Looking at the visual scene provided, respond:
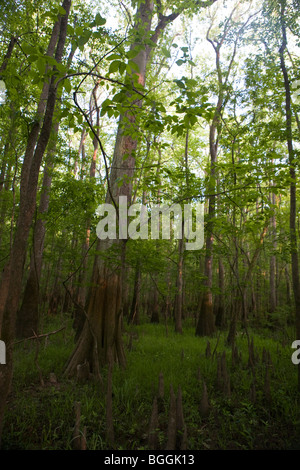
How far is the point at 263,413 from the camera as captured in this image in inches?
130

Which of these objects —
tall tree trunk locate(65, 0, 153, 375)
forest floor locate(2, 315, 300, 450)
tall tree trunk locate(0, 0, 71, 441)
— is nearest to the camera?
tall tree trunk locate(0, 0, 71, 441)

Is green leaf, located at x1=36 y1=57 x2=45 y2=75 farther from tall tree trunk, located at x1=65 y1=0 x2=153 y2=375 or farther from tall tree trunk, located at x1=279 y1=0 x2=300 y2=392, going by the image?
tall tree trunk, located at x1=279 y1=0 x2=300 y2=392

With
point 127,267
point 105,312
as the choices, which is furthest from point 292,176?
point 105,312

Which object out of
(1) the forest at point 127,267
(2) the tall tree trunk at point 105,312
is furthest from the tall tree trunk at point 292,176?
(2) the tall tree trunk at point 105,312

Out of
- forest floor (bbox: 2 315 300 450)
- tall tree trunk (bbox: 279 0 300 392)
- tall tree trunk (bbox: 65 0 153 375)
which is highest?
tall tree trunk (bbox: 279 0 300 392)

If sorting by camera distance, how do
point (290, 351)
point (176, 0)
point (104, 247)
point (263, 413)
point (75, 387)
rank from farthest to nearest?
point (176, 0), point (290, 351), point (104, 247), point (75, 387), point (263, 413)

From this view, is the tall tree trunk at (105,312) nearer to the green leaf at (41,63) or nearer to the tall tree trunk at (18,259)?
the tall tree trunk at (18,259)

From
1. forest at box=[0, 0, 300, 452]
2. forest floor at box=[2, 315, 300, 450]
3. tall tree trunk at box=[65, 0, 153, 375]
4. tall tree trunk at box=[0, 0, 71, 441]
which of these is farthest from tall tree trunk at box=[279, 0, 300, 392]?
tall tree trunk at box=[0, 0, 71, 441]

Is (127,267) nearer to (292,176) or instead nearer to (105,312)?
(105,312)

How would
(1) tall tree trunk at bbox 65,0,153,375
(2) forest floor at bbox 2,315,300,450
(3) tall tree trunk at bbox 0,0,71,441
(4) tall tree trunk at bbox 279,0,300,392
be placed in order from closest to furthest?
(3) tall tree trunk at bbox 0,0,71,441
(2) forest floor at bbox 2,315,300,450
(4) tall tree trunk at bbox 279,0,300,392
(1) tall tree trunk at bbox 65,0,153,375

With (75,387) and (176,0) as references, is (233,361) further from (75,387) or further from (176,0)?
(176,0)

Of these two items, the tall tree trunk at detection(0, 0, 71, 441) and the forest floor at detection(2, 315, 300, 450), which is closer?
the tall tree trunk at detection(0, 0, 71, 441)
